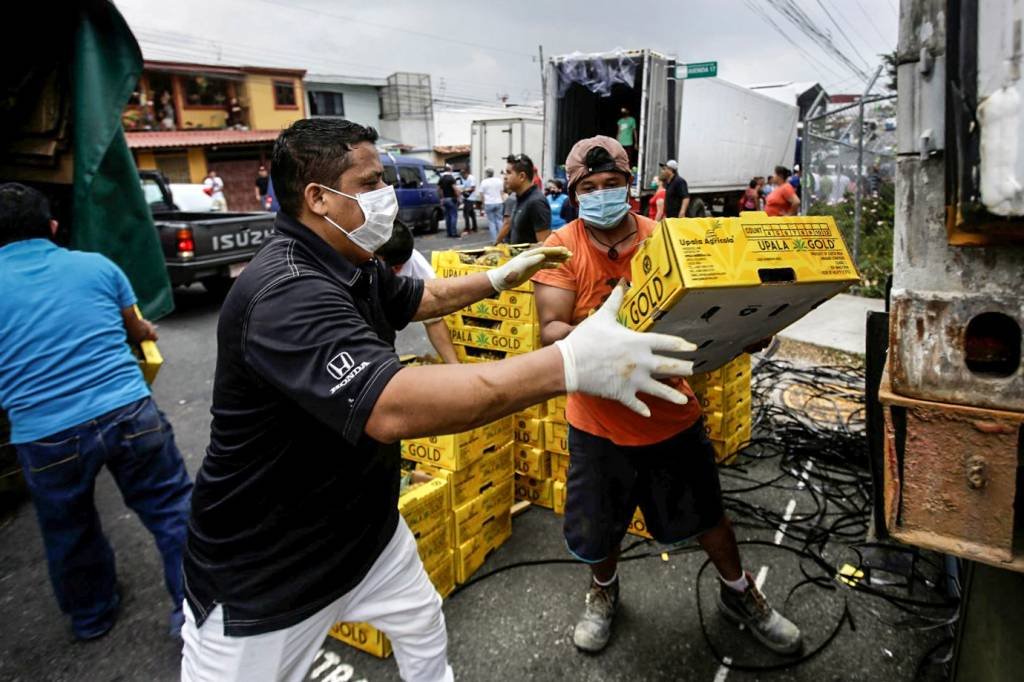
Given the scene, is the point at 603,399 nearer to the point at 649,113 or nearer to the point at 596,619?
the point at 596,619

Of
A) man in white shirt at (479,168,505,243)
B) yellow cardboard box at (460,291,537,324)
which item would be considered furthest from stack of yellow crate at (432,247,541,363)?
man in white shirt at (479,168,505,243)

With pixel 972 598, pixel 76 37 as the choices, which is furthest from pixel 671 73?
pixel 972 598

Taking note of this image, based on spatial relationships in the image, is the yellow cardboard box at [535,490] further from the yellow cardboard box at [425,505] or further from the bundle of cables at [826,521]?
the yellow cardboard box at [425,505]

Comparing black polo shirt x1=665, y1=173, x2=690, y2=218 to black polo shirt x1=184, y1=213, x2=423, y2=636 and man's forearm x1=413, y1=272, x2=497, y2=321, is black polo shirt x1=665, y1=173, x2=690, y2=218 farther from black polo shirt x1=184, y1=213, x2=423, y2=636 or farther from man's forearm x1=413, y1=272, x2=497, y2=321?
black polo shirt x1=184, y1=213, x2=423, y2=636

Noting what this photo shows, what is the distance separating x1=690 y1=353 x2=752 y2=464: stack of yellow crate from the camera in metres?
4.11

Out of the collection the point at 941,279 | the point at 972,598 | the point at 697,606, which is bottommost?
the point at 697,606

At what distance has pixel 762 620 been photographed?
8.79ft

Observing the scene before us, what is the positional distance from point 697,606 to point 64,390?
314 centimetres

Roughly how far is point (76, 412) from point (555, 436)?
2487mm

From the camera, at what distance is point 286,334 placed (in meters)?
1.41

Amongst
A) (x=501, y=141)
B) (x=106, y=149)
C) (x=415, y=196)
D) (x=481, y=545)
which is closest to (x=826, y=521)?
(x=481, y=545)

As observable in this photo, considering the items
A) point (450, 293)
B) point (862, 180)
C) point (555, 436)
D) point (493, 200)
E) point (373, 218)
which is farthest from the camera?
point (493, 200)

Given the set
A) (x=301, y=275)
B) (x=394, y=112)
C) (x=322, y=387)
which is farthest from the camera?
(x=394, y=112)

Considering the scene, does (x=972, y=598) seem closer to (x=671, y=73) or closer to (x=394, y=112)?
(x=671, y=73)
